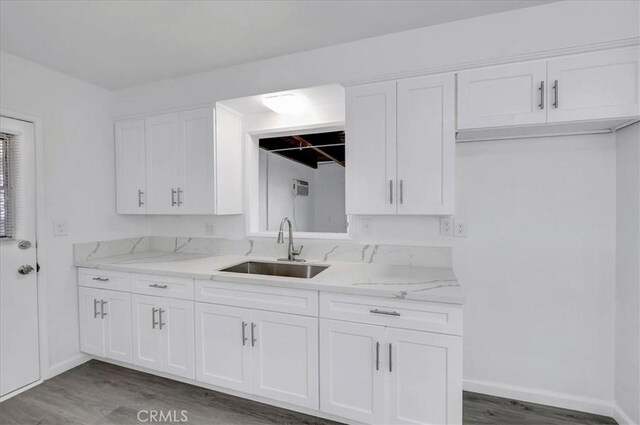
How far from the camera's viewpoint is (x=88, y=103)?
276cm

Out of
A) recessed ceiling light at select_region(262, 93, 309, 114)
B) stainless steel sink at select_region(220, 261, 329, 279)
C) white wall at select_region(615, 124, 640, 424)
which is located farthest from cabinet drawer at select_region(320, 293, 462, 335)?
recessed ceiling light at select_region(262, 93, 309, 114)

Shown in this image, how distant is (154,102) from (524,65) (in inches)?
111

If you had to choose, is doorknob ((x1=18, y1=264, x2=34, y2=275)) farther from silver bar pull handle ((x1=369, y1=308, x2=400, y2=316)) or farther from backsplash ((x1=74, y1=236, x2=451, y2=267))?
silver bar pull handle ((x1=369, y1=308, x2=400, y2=316))

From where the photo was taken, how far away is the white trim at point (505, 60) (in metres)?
1.65

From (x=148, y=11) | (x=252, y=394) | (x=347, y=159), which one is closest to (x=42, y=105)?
(x=148, y=11)

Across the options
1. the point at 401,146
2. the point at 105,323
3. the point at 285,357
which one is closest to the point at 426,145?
the point at 401,146

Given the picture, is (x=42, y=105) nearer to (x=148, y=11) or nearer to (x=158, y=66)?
(x=158, y=66)

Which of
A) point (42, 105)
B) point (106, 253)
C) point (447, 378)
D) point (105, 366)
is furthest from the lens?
point (106, 253)

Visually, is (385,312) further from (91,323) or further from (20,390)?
(20,390)

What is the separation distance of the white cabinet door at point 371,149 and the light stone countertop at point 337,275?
436 millimetres

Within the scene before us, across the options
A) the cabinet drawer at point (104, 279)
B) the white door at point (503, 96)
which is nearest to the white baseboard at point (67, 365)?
the cabinet drawer at point (104, 279)

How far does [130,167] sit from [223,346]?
184cm

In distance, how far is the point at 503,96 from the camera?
180 cm

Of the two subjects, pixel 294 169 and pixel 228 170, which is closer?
pixel 228 170
